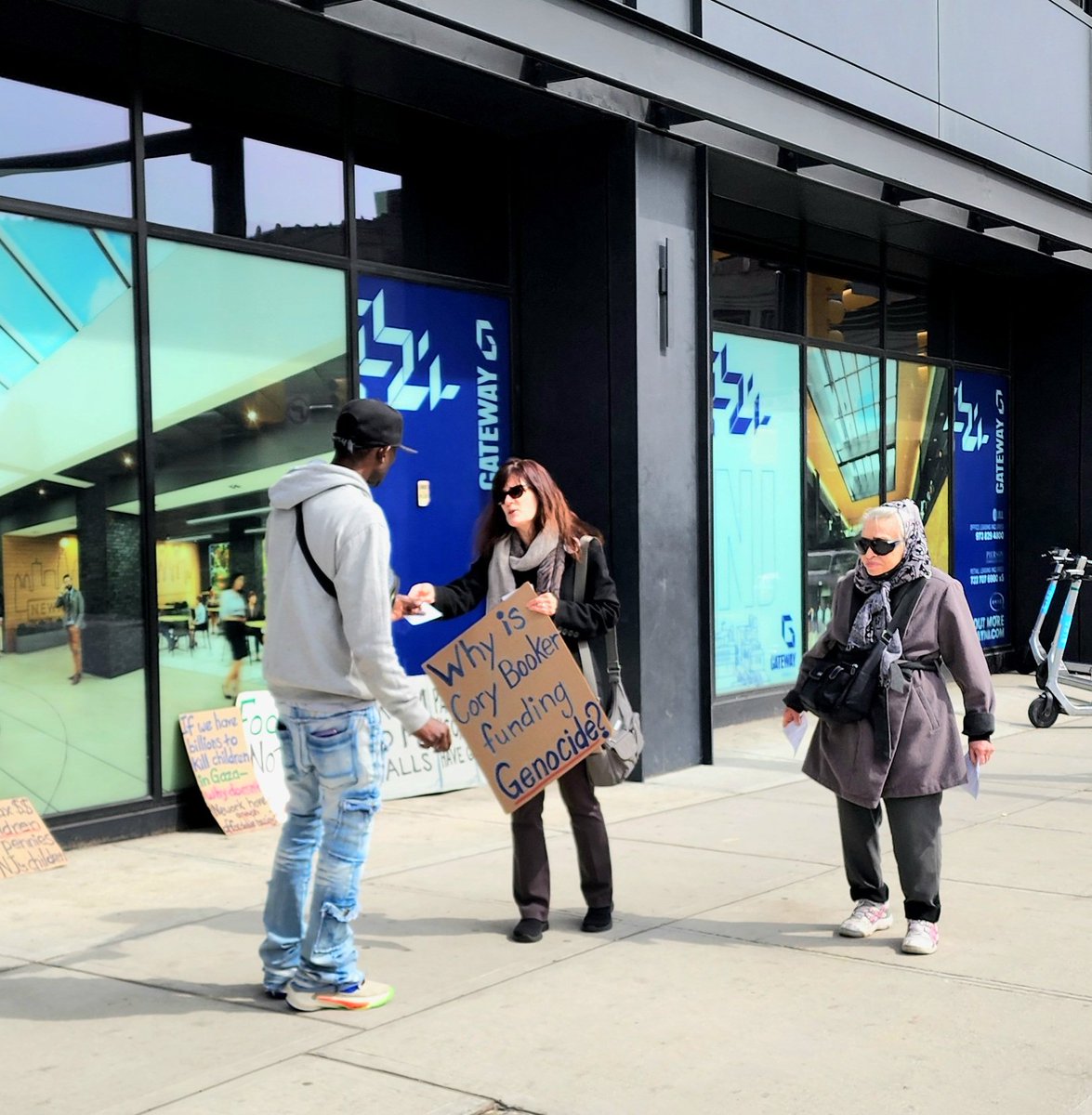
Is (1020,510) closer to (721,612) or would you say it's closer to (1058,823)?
(721,612)

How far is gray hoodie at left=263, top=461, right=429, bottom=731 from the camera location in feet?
15.0

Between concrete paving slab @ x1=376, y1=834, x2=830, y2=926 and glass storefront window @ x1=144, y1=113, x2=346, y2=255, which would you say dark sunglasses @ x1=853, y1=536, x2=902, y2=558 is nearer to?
concrete paving slab @ x1=376, y1=834, x2=830, y2=926

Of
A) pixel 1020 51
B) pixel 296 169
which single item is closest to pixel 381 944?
pixel 296 169

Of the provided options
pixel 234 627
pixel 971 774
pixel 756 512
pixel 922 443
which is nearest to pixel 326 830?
pixel 971 774

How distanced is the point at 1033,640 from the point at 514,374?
4.97 metres

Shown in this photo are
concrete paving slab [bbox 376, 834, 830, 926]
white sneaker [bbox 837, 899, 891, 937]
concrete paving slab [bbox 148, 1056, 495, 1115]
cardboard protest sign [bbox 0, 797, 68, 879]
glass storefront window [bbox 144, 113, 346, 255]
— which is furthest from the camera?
glass storefront window [bbox 144, 113, 346, 255]

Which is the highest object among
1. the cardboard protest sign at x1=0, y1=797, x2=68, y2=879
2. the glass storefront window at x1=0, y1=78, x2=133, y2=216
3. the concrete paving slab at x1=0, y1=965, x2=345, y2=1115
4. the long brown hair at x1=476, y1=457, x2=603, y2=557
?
the glass storefront window at x1=0, y1=78, x2=133, y2=216

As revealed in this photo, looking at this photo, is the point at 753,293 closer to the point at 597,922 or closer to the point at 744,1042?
the point at 597,922

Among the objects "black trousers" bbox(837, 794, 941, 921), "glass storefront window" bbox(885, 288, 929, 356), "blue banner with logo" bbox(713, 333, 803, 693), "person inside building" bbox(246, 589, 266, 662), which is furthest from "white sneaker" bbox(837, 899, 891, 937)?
"glass storefront window" bbox(885, 288, 929, 356)

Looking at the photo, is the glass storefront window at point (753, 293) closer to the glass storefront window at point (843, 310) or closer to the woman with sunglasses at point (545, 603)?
the glass storefront window at point (843, 310)

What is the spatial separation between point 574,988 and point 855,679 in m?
1.52

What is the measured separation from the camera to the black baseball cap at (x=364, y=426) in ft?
15.8

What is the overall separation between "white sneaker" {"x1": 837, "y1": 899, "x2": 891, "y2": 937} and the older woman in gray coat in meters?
0.19

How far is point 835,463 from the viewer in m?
13.3
